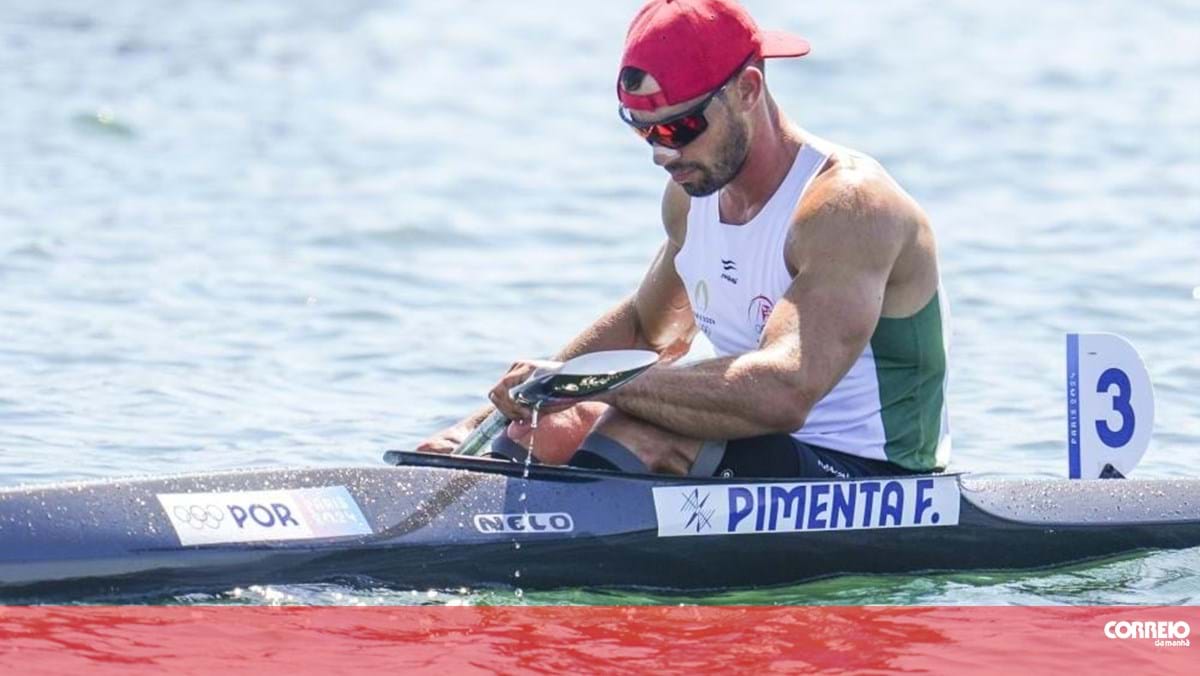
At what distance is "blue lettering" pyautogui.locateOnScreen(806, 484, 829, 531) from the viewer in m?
6.00

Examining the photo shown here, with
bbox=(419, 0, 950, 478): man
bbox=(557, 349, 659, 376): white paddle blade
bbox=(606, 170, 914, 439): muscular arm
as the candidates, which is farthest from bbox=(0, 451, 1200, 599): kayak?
bbox=(557, 349, 659, 376): white paddle blade

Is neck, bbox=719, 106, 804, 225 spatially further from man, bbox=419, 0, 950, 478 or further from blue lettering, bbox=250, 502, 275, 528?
blue lettering, bbox=250, 502, 275, 528

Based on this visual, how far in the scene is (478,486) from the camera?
5.92m

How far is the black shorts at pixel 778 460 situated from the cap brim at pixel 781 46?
107cm

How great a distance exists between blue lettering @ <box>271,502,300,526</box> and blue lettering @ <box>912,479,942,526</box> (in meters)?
1.76

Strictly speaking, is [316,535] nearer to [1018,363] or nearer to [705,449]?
[705,449]

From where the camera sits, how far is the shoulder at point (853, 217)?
582 centimetres

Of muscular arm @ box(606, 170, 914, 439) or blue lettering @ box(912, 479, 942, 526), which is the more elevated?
muscular arm @ box(606, 170, 914, 439)

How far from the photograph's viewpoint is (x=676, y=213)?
6.55 metres

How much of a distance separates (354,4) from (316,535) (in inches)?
668

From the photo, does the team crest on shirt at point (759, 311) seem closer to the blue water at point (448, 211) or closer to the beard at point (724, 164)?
the beard at point (724, 164)

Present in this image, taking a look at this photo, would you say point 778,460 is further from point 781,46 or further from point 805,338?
point 781,46

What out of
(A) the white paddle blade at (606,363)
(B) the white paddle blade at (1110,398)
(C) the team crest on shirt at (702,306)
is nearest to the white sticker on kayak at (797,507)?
(A) the white paddle blade at (606,363)

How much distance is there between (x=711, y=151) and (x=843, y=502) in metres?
1.05
